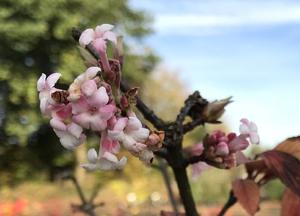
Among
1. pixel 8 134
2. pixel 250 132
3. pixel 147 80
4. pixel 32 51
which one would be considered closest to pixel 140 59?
pixel 147 80

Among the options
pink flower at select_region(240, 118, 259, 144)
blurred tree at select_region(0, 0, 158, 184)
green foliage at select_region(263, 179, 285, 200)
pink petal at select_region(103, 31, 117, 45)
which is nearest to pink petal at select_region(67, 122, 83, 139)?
pink petal at select_region(103, 31, 117, 45)

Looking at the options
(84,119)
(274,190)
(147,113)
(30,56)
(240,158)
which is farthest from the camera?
(30,56)

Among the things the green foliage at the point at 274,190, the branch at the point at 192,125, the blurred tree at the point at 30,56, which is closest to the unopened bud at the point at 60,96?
the branch at the point at 192,125

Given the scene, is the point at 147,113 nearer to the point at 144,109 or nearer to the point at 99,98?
the point at 144,109

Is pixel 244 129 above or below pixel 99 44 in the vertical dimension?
below

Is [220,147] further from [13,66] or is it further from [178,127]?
[13,66]

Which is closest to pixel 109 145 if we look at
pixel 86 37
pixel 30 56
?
pixel 86 37

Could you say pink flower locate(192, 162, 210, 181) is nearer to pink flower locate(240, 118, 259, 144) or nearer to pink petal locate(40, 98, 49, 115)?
pink flower locate(240, 118, 259, 144)
